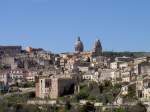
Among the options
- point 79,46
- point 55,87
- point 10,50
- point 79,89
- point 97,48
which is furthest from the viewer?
point 10,50

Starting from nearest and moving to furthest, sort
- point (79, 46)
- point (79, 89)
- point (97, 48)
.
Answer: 1. point (79, 89)
2. point (97, 48)
3. point (79, 46)

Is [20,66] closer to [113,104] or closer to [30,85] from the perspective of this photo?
[30,85]

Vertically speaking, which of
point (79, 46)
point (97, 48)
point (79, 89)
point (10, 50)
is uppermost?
point (79, 46)

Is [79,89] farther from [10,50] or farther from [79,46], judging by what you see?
[10,50]

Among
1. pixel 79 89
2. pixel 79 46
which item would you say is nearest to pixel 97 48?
pixel 79 46

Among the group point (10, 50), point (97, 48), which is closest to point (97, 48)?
point (97, 48)

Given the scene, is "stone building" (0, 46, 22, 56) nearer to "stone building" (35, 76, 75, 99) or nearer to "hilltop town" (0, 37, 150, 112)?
"hilltop town" (0, 37, 150, 112)

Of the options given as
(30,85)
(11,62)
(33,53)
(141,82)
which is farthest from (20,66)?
(141,82)

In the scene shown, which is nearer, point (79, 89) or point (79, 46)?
point (79, 89)

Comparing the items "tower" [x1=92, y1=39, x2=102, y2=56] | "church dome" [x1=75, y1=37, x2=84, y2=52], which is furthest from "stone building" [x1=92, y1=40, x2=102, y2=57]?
"church dome" [x1=75, y1=37, x2=84, y2=52]

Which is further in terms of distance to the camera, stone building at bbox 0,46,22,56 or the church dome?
the church dome

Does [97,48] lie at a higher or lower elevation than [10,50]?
higher

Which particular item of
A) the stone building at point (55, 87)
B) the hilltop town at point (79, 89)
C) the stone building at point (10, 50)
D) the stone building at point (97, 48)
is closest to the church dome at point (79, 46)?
the stone building at point (97, 48)

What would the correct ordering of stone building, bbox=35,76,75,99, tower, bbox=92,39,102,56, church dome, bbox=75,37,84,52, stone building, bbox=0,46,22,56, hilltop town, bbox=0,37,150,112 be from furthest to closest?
church dome, bbox=75,37,84,52, stone building, bbox=0,46,22,56, tower, bbox=92,39,102,56, stone building, bbox=35,76,75,99, hilltop town, bbox=0,37,150,112
